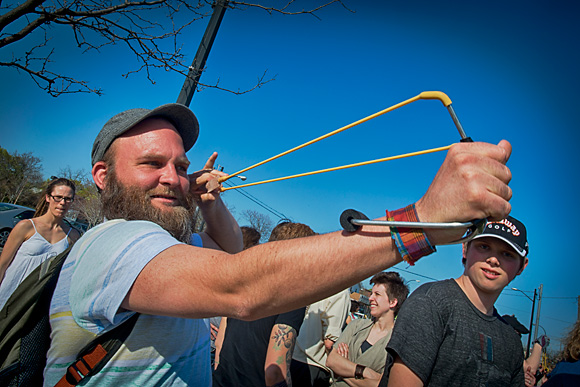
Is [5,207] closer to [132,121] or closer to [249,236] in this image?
[249,236]

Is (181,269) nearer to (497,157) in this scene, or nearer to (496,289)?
(497,157)

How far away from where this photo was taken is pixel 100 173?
185 cm

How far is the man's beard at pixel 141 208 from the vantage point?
1.62 metres

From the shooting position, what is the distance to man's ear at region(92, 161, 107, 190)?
1.83 m

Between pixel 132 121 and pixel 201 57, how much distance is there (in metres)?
2.43

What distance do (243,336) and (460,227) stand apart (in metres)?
2.80

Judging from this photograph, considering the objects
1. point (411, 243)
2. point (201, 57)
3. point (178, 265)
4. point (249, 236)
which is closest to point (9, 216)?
point (249, 236)

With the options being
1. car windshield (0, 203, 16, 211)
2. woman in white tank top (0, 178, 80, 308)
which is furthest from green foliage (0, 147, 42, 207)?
woman in white tank top (0, 178, 80, 308)

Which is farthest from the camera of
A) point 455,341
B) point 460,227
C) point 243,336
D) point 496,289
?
point 243,336

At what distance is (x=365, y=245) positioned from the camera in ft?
3.09

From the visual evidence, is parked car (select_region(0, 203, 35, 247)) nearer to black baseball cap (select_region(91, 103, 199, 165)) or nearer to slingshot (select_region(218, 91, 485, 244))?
black baseball cap (select_region(91, 103, 199, 165))

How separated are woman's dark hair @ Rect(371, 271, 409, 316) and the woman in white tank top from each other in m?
4.34

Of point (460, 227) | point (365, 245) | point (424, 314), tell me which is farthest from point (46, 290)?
point (424, 314)

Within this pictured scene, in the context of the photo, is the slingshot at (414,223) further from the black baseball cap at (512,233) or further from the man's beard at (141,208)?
the black baseball cap at (512,233)
